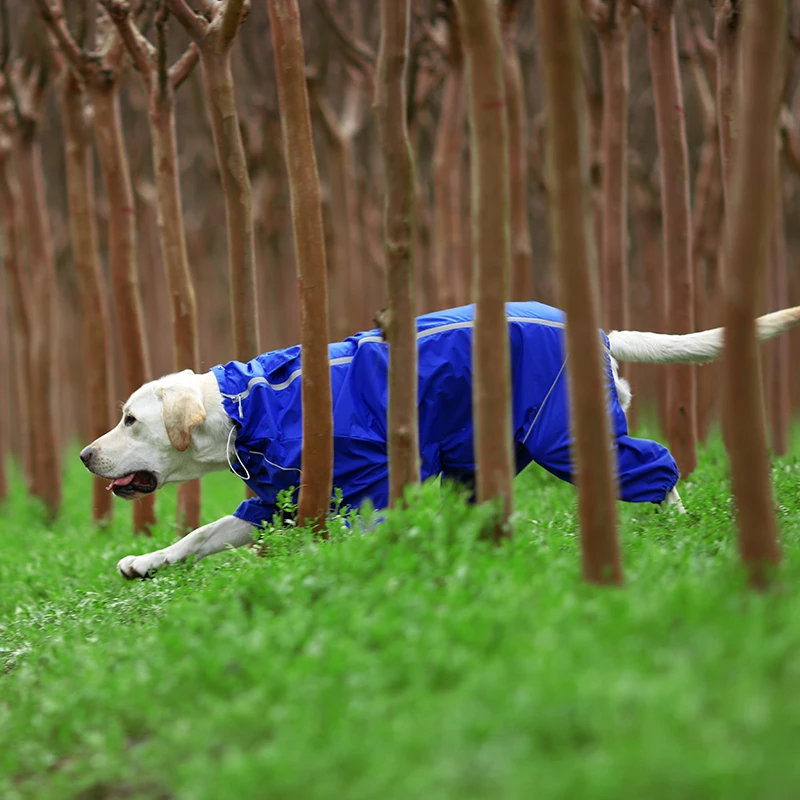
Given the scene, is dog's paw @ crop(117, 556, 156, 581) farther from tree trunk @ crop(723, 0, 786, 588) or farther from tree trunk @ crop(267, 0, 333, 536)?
tree trunk @ crop(723, 0, 786, 588)

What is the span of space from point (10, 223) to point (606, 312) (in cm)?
733

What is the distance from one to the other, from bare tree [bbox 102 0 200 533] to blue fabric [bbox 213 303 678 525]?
2.35m

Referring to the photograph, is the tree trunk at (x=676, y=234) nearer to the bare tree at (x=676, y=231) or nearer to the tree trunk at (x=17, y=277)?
the bare tree at (x=676, y=231)

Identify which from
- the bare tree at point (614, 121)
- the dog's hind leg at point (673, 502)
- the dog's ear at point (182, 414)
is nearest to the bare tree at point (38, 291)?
the bare tree at point (614, 121)

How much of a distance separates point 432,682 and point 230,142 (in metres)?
5.01

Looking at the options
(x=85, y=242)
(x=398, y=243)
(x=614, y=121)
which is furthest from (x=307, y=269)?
(x=85, y=242)

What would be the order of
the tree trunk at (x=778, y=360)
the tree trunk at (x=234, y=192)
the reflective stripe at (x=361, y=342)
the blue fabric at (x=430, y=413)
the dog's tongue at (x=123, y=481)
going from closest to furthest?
the blue fabric at (x=430, y=413) → the reflective stripe at (x=361, y=342) → the dog's tongue at (x=123, y=481) → the tree trunk at (x=234, y=192) → the tree trunk at (x=778, y=360)

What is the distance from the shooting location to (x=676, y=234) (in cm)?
937

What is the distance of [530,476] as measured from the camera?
416 inches

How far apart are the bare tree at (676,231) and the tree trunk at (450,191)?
362 cm

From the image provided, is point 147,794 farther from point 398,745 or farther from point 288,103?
point 288,103

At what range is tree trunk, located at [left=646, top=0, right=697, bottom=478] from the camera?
9305mm

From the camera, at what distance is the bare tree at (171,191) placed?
862 centimetres

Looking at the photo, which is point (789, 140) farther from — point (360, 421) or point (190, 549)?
point (190, 549)
